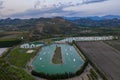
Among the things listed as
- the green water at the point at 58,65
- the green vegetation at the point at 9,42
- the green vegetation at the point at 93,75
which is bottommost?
the green vegetation at the point at 9,42

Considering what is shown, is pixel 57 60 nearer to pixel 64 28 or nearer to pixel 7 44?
pixel 7 44

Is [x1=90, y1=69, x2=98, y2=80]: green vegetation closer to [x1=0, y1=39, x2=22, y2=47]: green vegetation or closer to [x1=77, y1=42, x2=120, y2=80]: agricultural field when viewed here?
[x1=77, y1=42, x2=120, y2=80]: agricultural field

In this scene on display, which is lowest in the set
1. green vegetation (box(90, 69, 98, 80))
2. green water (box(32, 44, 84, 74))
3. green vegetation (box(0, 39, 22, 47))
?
green vegetation (box(0, 39, 22, 47))

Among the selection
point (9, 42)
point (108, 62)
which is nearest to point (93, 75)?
point (108, 62)

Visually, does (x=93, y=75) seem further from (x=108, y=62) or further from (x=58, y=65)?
(x=58, y=65)

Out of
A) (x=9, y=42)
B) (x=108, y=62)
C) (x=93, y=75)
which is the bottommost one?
(x=9, y=42)

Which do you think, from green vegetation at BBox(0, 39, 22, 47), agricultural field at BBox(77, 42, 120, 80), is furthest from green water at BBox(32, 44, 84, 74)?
green vegetation at BBox(0, 39, 22, 47)

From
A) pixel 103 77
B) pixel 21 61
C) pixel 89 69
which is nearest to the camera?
pixel 103 77

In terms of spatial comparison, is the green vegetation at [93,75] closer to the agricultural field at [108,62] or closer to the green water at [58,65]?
the agricultural field at [108,62]

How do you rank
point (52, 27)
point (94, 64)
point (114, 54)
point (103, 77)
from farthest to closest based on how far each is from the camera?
point (52, 27) < point (114, 54) < point (94, 64) < point (103, 77)

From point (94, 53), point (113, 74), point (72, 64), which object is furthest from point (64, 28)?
point (113, 74)

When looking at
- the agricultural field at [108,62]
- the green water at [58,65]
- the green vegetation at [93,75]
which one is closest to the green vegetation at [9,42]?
the green water at [58,65]
